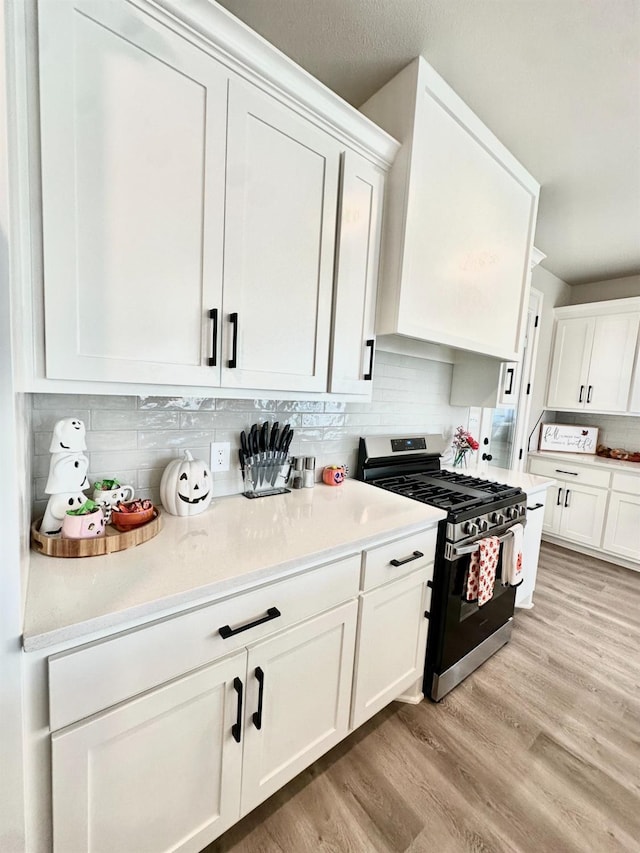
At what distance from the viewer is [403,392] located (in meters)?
2.28

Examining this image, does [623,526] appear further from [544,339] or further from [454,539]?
[454,539]

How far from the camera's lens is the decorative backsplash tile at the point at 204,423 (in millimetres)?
1191

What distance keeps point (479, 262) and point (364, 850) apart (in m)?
2.45

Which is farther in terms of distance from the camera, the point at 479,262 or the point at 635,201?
the point at 635,201

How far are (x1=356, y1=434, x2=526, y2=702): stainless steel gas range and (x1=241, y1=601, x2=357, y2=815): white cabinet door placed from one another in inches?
20.7

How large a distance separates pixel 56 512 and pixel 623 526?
13.6ft

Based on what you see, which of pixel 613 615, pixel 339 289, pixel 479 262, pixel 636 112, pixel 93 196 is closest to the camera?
pixel 93 196

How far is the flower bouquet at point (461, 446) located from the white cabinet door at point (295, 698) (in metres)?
1.70

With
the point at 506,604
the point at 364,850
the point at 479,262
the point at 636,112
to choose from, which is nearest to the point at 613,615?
the point at 506,604

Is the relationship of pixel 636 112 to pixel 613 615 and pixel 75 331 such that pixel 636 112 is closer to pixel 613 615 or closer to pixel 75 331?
pixel 75 331

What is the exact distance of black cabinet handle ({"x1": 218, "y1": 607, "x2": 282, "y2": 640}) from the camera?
926 mm

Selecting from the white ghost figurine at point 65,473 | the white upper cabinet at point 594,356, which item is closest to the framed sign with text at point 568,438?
the white upper cabinet at point 594,356

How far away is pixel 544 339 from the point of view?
3830 millimetres

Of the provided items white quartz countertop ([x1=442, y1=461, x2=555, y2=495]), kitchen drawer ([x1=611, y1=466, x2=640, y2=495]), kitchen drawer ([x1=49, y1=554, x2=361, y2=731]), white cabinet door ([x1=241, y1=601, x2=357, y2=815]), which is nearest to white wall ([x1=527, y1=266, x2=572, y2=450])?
kitchen drawer ([x1=611, y1=466, x2=640, y2=495])
